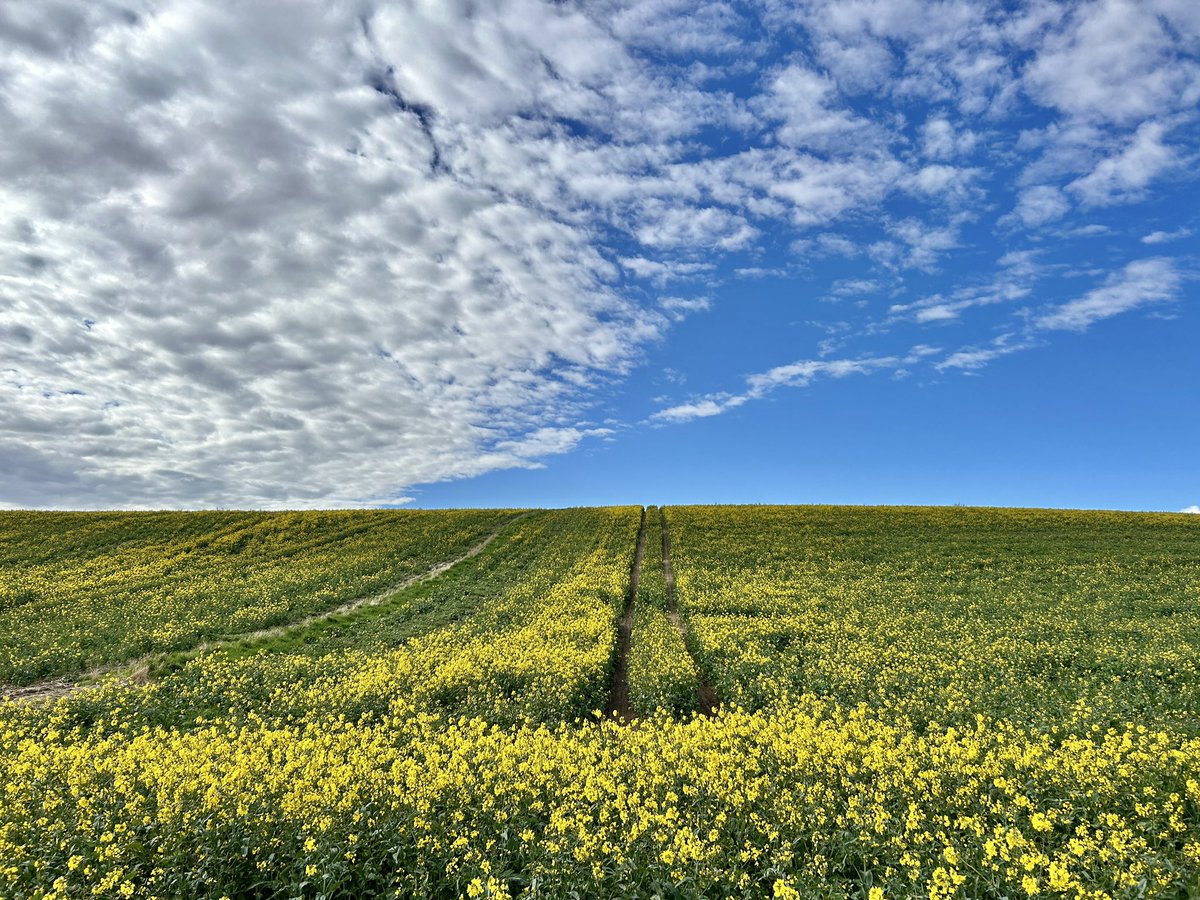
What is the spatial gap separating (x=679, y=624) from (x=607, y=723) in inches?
575

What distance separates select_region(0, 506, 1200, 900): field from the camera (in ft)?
24.0

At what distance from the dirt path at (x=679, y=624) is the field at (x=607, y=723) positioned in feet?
0.52

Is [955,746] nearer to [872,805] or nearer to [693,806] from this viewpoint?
[872,805]

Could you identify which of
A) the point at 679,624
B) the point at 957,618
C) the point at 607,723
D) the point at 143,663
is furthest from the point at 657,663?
the point at 143,663

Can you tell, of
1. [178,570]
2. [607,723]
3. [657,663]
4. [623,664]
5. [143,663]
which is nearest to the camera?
[607,723]

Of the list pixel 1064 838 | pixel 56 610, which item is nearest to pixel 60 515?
pixel 56 610

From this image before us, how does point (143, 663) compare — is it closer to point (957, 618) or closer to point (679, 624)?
point (679, 624)

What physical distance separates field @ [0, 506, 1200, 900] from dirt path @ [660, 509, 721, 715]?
0.52ft

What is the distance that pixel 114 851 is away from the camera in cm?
718

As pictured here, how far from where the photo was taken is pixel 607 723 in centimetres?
1248

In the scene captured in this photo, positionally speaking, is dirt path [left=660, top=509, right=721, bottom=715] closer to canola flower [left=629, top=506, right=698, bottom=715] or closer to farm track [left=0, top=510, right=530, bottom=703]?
canola flower [left=629, top=506, right=698, bottom=715]

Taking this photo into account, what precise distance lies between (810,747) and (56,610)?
35.8 meters

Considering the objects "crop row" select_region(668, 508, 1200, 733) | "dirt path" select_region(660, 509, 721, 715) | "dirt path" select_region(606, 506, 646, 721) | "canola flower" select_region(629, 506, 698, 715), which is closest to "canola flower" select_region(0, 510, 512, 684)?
"dirt path" select_region(606, 506, 646, 721)

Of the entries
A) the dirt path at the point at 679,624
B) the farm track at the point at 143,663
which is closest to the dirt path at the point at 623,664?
the dirt path at the point at 679,624
